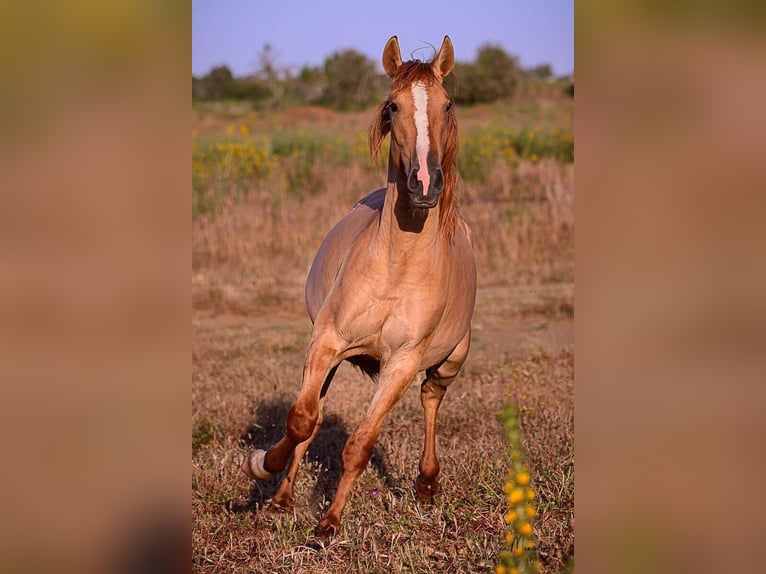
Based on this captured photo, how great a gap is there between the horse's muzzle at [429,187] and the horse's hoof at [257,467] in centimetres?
183

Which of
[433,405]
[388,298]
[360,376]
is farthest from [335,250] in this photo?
[360,376]

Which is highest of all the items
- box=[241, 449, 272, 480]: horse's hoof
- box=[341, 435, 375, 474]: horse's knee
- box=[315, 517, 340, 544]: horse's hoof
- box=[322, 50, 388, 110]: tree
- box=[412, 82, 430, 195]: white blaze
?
box=[322, 50, 388, 110]: tree

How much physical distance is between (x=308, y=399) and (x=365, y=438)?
37cm

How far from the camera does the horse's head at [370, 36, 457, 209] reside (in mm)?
3820

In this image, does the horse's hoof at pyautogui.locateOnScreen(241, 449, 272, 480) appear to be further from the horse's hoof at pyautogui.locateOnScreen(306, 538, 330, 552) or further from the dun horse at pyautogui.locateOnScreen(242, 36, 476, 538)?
the horse's hoof at pyautogui.locateOnScreen(306, 538, 330, 552)

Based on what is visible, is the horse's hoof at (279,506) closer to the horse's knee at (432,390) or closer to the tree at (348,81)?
the horse's knee at (432,390)

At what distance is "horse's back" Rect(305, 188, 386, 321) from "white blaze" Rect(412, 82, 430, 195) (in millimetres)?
977

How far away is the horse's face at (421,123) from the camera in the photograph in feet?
12.5

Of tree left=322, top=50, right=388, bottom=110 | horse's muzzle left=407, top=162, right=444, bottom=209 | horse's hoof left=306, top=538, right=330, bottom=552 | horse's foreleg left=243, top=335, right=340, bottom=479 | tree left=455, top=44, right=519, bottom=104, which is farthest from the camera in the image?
tree left=455, top=44, right=519, bottom=104

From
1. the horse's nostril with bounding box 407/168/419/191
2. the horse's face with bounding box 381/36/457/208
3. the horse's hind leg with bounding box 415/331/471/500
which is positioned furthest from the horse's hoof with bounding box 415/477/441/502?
the horse's nostril with bounding box 407/168/419/191
